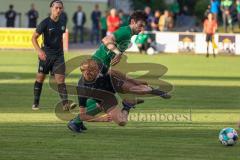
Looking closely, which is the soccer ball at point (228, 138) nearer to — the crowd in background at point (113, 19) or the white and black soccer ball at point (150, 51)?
the white and black soccer ball at point (150, 51)

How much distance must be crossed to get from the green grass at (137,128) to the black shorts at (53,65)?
34.0 inches

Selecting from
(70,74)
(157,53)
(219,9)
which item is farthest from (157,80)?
(219,9)

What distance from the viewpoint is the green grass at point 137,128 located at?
12516mm

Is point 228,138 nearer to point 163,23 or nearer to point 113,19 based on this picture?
point 113,19

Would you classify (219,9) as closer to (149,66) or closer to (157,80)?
(149,66)

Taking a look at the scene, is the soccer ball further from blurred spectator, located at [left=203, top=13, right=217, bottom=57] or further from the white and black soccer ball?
the white and black soccer ball

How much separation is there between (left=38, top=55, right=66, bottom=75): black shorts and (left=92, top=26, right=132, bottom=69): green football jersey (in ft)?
10.7

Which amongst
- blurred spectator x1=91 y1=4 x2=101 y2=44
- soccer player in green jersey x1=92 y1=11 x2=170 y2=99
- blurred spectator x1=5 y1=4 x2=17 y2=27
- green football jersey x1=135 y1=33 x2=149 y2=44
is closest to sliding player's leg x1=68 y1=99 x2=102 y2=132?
soccer player in green jersey x1=92 y1=11 x2=170 y2=99

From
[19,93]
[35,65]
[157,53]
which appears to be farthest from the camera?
[157,53]

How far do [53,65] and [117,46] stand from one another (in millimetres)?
3590

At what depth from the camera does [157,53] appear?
44.9 meters

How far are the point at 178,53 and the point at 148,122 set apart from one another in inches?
1148

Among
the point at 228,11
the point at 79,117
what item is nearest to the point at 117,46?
the point at 79,117

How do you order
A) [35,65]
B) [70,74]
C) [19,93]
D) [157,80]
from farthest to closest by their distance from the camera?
[35,65], [70,74], [157,80], [19,93]
